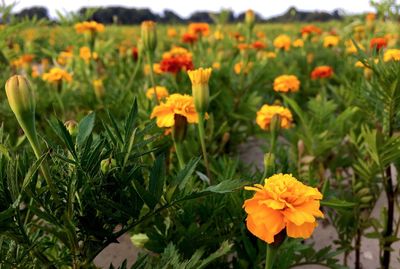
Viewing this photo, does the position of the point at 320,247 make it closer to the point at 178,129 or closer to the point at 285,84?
the point at 285,84

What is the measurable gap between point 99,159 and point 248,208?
220mm

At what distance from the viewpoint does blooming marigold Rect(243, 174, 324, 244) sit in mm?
534

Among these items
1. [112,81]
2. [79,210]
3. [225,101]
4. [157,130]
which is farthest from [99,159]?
[112,81]

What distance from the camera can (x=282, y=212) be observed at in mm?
542

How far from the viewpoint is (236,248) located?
859 millimetres

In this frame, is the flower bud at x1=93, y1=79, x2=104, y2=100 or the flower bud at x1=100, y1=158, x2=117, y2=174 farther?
the flower bud at x1=93, y1=79, x2=104, y2=100

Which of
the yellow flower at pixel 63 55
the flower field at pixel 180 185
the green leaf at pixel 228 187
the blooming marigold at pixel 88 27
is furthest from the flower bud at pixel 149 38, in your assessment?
the yellow flower at pixel 63 55

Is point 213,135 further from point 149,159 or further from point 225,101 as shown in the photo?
point 149,159

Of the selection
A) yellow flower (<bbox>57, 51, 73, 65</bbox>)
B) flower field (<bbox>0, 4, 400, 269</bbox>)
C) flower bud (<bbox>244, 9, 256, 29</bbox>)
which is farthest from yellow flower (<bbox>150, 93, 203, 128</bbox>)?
yellow flower (<bbox>57, 51, 73, 65</bbox>)

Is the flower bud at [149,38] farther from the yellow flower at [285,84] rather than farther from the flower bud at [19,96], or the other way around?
the flower bud at [19,96]

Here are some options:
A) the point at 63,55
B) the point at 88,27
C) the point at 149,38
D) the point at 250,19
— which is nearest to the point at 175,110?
the point at 149,38

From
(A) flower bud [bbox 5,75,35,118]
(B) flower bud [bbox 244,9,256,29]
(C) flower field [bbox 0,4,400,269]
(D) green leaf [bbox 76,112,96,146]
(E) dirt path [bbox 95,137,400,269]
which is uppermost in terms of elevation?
(B) flower bud [bbox 244,9,256,29]

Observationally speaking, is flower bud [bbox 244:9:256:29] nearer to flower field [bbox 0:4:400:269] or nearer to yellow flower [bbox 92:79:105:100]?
flower field [bbox 0:4:400:269]

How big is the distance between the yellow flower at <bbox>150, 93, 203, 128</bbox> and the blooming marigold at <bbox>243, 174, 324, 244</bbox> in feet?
1.24
